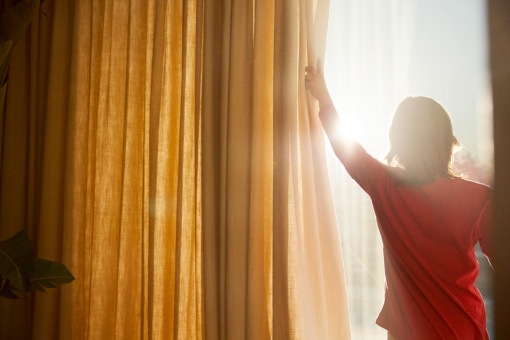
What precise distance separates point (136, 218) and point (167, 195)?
0.48 feet

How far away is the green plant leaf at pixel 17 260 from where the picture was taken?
1.40 metres

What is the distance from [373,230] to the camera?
1521 mm

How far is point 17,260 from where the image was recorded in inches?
56.8

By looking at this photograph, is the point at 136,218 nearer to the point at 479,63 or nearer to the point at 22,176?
the point at 22,176

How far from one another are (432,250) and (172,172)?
893 millimetres

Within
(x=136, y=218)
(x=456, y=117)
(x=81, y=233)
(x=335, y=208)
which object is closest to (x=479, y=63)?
(x=456, y=117)

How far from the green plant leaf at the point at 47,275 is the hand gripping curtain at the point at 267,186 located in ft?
1.44

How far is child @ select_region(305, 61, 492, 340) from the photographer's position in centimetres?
130

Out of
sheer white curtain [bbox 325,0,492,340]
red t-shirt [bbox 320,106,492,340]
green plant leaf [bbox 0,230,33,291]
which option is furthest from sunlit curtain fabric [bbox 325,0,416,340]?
green plant leaf [bbox 0,230,33,291]

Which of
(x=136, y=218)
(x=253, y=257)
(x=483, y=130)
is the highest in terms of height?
(x=483, y=130)

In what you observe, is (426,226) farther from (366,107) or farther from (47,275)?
(47,275)

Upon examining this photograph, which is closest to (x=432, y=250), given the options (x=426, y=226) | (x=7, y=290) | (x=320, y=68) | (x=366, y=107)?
(x=426, y=226)

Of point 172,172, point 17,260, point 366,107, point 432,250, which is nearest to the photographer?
point 432,250

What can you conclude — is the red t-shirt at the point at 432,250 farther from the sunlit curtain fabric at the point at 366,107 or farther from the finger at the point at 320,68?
the finger at the point at 320,68
